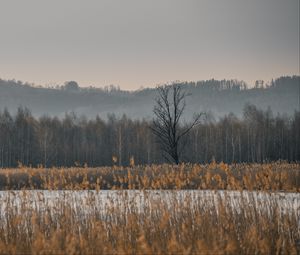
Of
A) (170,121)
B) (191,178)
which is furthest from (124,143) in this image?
(191,178)

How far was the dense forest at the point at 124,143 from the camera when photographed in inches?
2824

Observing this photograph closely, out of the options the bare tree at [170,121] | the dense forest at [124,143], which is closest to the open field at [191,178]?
the bare tree at [170,121]

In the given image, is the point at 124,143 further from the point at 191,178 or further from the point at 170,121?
the point at 191,178

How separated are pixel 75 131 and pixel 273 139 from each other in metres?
35.1

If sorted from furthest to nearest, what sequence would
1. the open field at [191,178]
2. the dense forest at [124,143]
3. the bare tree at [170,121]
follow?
the dense forest at [124,143] < the bare tree at [170,121] < the open field at [191,178]

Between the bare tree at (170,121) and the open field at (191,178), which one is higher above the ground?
the bare tree at (170,121)

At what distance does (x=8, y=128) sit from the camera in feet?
245

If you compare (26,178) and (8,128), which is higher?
(8,128)

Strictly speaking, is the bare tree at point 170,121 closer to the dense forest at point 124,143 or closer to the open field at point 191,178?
the open field at point 191,178

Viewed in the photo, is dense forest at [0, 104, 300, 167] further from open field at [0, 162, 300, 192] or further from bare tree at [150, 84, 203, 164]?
open field at [0, 162, 300, 192]

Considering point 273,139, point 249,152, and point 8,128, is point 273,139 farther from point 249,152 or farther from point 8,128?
point 8,128

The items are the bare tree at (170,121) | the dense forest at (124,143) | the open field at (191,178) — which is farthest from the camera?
the dense forest at (124,143)

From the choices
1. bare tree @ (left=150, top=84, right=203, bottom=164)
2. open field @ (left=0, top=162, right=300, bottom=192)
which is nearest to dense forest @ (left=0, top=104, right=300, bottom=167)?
bare tree @ (left=150, top=84, right=203, bottom=164)

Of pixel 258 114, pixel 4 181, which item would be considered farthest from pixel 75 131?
pixel 4 181
